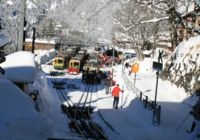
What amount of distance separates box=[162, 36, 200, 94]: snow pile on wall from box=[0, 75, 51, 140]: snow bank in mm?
23320

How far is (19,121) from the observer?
1183 centimetres

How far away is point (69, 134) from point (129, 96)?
1522cm

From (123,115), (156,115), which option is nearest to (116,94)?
(123,115)

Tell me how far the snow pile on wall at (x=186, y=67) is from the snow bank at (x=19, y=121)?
76.5 feet

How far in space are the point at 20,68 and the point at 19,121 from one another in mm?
13355

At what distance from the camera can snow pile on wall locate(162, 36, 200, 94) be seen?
37.3m

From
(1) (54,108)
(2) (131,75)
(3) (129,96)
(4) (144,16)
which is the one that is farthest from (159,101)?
(4) (144,16)

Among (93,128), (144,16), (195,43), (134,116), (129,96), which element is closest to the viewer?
(93,128)

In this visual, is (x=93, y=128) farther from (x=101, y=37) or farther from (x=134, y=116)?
(x=101, y=37)

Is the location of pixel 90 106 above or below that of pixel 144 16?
below

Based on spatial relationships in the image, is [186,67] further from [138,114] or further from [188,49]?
[138,114]

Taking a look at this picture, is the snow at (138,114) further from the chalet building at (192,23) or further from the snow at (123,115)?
the chalet building at (192,23)

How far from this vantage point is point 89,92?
46281 mm

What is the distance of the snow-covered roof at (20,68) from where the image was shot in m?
23.2
